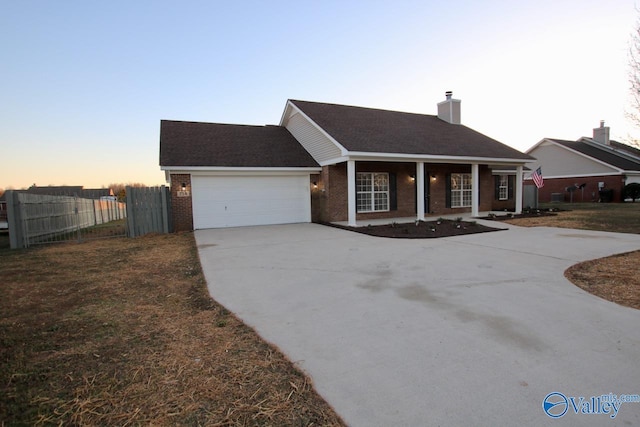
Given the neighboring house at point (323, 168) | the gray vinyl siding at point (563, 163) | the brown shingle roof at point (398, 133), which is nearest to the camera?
the neighboring house at point (323, 168)

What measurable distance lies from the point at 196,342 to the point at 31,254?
8.70 meters

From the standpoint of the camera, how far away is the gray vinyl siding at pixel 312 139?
43.9ft

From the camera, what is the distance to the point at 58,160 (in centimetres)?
2438

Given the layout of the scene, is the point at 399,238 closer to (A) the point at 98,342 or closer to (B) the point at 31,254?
(A) the point at 98,342

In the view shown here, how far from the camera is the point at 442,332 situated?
3414mm

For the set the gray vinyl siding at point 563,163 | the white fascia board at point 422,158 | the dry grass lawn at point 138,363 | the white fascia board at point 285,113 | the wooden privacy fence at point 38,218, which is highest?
the white fascia board at point 285,113

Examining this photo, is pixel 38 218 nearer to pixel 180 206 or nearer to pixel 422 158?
pixel 180 206

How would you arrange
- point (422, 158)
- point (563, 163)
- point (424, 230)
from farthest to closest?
point (563, 163) < point (422, 158) < point (424, 230)

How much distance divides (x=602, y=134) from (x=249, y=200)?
111 ft

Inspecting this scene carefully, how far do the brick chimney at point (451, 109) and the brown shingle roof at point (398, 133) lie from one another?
48cm

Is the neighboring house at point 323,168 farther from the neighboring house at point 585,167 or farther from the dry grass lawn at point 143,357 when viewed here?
the neighboring house at point 585,167

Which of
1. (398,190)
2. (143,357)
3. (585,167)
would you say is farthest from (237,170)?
(585,167)

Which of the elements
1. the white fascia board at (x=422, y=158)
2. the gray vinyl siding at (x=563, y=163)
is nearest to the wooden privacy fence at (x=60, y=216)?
the white fascia board at (x=422, y=158)

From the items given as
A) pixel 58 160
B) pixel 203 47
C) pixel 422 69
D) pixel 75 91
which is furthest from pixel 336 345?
pixel 58 160
